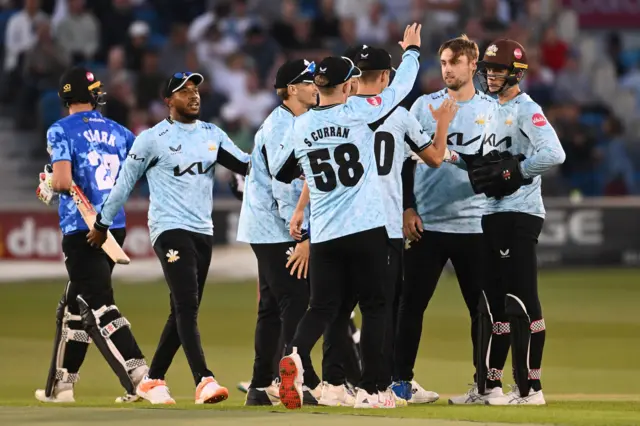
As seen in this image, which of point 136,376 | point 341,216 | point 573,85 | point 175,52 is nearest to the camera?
point 341,216

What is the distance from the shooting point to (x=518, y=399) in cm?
887

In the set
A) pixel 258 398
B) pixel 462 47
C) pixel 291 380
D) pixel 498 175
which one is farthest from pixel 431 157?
pixel 258 398

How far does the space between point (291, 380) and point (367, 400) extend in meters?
0.52

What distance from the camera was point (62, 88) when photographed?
32.2 ft

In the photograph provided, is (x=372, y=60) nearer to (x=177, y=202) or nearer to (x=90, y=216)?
(x=177, y=202)

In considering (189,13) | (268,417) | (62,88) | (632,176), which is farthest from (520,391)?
(189,13)

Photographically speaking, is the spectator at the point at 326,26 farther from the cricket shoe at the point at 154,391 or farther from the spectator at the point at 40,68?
the cricket shoe at the point at 154,391

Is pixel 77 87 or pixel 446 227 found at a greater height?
pixel 77 87

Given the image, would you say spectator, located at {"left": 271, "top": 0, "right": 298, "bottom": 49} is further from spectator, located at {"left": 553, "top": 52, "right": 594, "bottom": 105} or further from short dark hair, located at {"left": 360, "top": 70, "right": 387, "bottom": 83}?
short dark hair, located at {"left": 360, "top": 70, "right": 387, "bottom": 83}

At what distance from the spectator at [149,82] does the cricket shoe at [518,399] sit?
13893 mm

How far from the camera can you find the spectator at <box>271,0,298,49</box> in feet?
77.8

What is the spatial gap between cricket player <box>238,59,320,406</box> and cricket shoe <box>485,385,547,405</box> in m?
1.23

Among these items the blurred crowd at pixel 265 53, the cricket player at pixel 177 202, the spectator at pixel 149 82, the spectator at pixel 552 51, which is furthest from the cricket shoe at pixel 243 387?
the spectator at pixel 552 51

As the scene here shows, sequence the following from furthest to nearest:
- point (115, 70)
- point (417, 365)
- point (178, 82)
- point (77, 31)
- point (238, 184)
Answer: point (77, 31) < point (115, 70) < point (417, 365) < point (238, 184) < point (178, 82)
